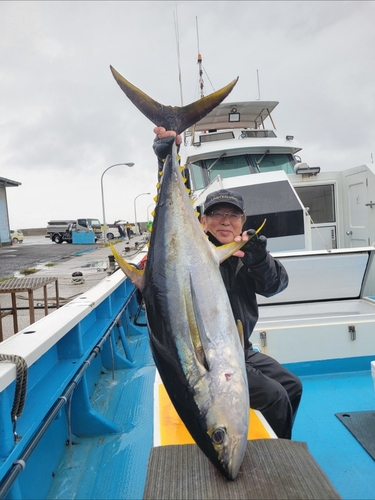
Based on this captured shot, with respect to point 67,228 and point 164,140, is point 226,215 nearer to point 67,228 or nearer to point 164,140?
point 164,140

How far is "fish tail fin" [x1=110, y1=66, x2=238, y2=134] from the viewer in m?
1.64

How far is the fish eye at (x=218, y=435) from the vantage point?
1160 mm

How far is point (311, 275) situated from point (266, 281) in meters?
2.52

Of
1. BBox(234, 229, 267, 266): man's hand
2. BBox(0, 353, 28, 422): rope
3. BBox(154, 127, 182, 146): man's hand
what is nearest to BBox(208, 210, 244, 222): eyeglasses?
BBox(234, 229, 267, 266): man's hand

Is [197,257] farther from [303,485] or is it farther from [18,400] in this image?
[18,400]

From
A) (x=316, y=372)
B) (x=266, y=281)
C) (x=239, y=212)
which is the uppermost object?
(x=239, y=212)

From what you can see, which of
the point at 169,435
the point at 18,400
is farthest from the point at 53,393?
the point at 169,435

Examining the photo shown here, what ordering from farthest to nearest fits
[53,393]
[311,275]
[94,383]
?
[311,275], [94,383], [53,393]

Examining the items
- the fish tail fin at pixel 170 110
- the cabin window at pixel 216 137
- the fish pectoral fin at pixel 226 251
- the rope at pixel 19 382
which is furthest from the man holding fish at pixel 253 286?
the cabin window at pixel 216 137

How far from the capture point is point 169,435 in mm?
1710

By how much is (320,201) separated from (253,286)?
476 centimetres

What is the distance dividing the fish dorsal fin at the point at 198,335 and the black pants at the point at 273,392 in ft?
2.50

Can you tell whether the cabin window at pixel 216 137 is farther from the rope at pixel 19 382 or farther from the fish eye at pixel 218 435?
the fish eye at pixel 218 435

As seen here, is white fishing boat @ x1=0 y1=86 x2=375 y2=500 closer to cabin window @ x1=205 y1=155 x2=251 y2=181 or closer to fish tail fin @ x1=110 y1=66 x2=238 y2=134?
fish tail fin @ x1=110 y1=66 x2=238 y2=134
